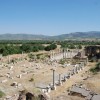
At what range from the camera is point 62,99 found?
18453 millimetres

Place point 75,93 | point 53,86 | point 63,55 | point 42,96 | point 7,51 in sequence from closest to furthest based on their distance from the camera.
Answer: point 42,96, point 75,93, point 53,86, point 63,55, point 7,51

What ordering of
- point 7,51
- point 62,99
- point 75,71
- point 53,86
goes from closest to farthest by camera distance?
point 62,99, point 53,86, point 75,71, point 7,51

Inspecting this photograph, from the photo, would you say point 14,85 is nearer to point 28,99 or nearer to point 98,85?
point 98,85

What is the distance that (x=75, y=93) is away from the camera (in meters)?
22.2

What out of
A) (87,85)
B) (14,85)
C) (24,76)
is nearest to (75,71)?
(24,76)

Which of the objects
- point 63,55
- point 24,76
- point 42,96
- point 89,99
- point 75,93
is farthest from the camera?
point 63,55

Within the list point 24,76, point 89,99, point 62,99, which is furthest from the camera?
point 24,76

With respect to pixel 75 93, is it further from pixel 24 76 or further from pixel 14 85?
pixel 24 76

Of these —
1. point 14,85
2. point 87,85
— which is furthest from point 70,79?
point 14,85

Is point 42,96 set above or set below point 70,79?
above

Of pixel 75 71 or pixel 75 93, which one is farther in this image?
pixel 75 71

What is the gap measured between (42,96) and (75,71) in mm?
23295

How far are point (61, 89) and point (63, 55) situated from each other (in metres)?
33.9

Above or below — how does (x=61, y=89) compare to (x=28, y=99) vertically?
below
